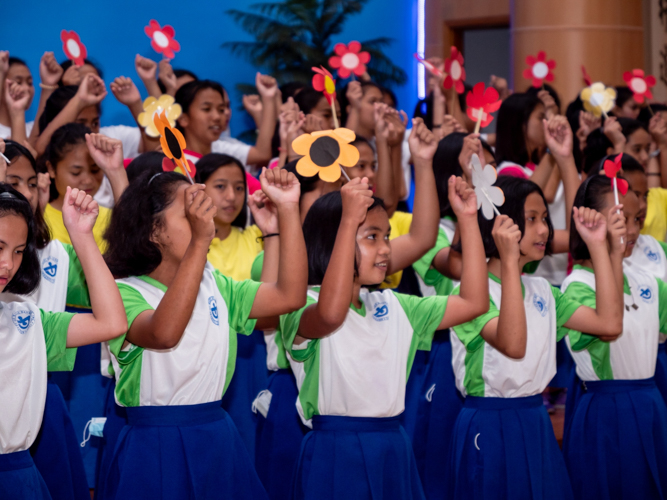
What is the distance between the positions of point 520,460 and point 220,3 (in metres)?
5.20

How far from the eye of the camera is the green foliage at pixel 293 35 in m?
6.60

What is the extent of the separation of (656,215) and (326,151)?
6.86 ft

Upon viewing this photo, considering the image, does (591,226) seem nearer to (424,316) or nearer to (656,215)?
(424,316)

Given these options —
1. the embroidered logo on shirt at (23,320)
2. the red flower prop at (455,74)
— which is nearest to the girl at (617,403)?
the red flower prop at (455,74)

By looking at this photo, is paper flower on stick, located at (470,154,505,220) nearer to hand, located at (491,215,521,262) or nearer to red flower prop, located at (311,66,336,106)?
hand, located at (491,215,521,262)

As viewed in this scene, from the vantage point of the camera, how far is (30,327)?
68.2 inches

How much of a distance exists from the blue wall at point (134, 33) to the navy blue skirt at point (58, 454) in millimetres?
3668

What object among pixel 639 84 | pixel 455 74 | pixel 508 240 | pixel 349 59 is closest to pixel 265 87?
pixel 349 59

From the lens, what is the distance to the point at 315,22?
22.1 feet

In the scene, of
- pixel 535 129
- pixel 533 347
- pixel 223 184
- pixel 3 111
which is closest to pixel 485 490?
pixel 533 347

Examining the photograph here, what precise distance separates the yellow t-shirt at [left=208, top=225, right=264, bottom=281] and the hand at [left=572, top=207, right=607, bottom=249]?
103 cm

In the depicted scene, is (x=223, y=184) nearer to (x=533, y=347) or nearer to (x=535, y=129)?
(x=533, y=347)

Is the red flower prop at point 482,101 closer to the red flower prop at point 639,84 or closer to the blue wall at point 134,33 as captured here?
the red flower prop at point 639,84

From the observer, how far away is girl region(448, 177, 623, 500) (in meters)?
2.16
